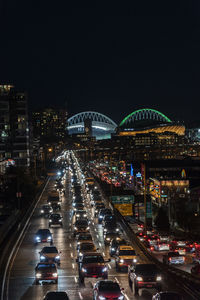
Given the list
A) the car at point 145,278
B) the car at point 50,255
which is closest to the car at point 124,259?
the car at point 50,255

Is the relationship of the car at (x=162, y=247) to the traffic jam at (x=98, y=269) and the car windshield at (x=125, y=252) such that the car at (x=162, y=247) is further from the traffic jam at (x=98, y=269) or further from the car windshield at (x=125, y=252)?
the car windshield at (x=125, y=252)

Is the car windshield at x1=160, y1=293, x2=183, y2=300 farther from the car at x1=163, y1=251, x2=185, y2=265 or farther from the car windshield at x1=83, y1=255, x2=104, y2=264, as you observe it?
the car at x1=163, y1=251, x2=185, y2=265

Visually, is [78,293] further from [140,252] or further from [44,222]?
[44,222]

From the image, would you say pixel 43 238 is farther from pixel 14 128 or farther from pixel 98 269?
pixel 14 128

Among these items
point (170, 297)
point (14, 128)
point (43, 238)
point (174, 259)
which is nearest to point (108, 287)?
point (170, 297)

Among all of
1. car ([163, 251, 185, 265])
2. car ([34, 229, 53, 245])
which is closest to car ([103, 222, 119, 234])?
car ([34, 229, 53, 245])

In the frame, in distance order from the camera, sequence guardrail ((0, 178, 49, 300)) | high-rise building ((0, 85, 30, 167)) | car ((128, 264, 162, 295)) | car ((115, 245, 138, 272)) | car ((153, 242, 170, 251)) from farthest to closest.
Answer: high-rise building ((0, 85, 30, 167))
car ((153, 242, 170, 251))
car ((115, 245, 138, 272))
guardrail ((0, 178, 49, 300))
car ((128, 264, 162, 295))
